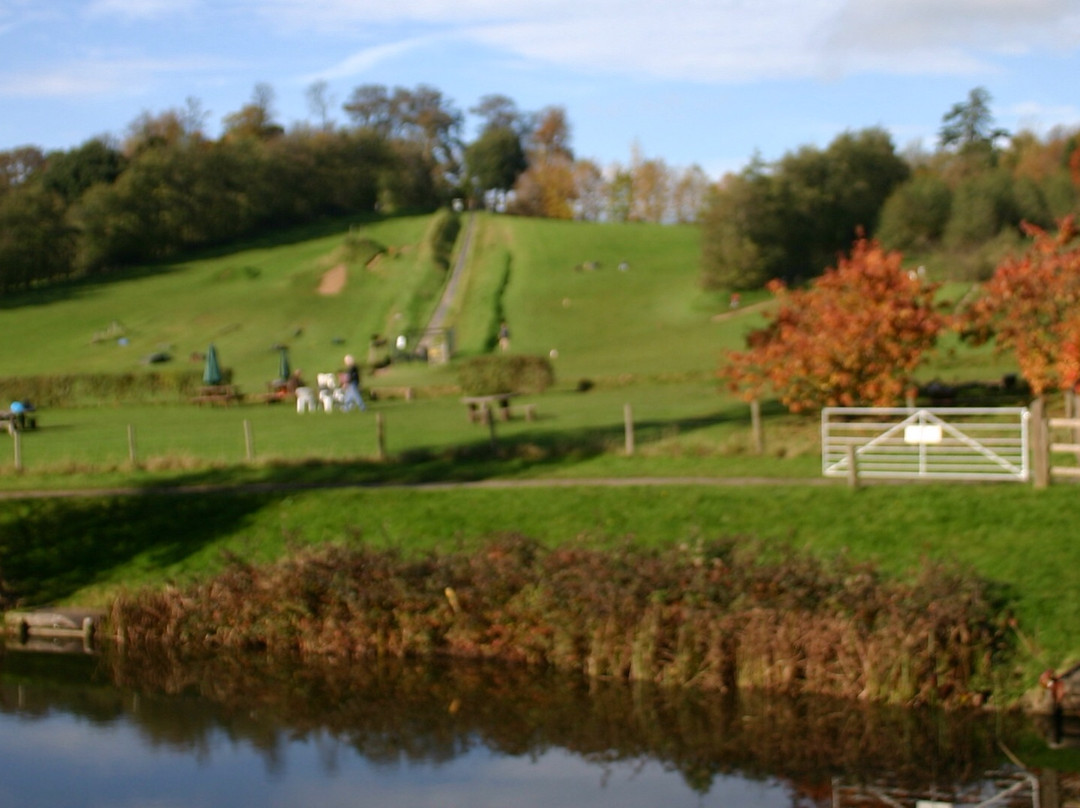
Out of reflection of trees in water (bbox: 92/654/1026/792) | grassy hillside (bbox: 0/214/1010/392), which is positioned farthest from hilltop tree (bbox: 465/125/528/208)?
reflection of trees in water (bbox: 92/654/1026/792)

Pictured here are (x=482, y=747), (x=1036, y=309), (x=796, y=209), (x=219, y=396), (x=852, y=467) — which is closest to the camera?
(x=482, y=747)

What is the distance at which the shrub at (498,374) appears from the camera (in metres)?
41.6

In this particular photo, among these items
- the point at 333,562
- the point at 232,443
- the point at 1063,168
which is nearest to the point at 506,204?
the point at 1063,168

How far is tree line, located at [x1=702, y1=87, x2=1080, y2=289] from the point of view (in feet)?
235

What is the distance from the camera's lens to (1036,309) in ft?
86.3

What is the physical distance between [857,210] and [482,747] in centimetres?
7081

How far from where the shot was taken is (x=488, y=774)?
45.3 feet

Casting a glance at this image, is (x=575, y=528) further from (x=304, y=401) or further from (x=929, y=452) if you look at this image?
(x=304, y=401)

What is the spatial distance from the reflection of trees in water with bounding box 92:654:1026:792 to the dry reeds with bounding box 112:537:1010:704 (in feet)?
1.23

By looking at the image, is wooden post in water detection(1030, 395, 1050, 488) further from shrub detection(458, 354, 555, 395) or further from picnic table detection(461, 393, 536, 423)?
shrub detection(458, 354, 555, 395)

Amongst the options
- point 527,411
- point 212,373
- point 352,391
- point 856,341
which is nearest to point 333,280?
point 212,373

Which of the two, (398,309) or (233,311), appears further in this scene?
(233,311)

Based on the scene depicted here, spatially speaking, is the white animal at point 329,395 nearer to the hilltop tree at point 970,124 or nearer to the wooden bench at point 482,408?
the wooden bench at point 482,408

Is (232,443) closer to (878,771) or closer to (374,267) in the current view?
(878,771)
